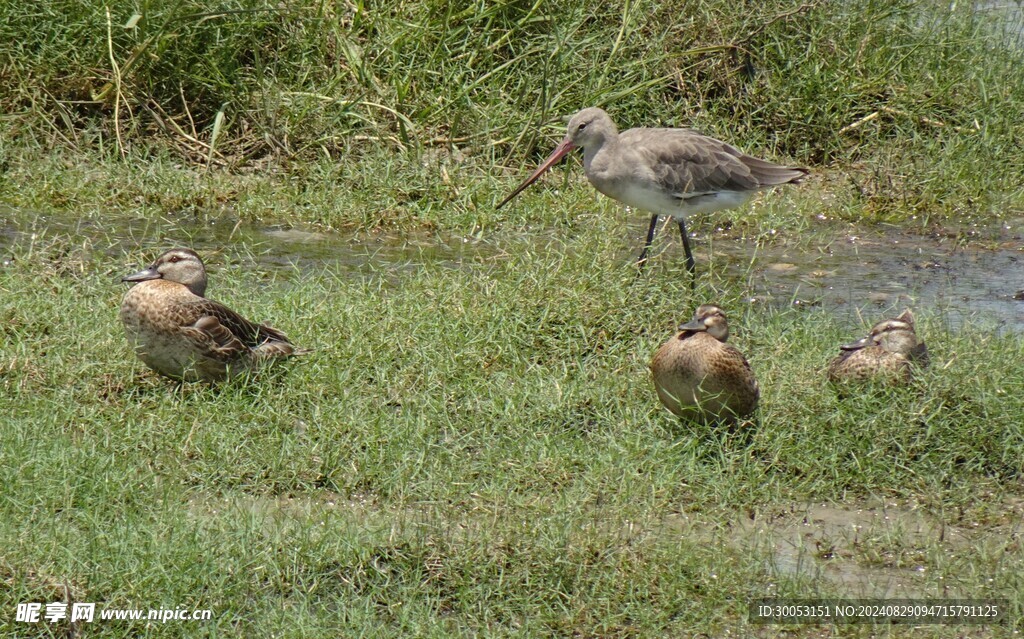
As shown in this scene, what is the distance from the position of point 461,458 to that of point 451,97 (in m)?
4.33

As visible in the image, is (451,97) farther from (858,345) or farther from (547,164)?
(858,345)

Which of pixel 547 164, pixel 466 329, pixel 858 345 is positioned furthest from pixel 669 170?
pixel 858 345

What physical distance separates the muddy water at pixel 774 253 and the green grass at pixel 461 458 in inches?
19.7

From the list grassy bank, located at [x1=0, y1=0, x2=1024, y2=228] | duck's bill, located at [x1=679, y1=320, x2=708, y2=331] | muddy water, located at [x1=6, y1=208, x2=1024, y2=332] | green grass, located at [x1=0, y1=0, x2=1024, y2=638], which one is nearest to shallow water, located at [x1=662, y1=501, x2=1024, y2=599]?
green grass, located at [x1=0, y1=0, x2=1024, y2=638]

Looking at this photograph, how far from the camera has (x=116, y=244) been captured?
798 cm

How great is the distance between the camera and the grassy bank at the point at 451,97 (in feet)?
29.4

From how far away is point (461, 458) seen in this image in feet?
18.4

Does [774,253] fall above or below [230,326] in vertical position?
below

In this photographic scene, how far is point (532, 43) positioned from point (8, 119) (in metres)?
3.62

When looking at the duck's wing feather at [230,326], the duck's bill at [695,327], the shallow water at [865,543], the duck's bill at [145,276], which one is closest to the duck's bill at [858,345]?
the duck's bill at [695,327]

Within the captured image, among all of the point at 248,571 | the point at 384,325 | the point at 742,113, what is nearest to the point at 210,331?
the point at 384,325

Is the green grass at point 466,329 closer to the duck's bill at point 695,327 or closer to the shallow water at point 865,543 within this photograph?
the shallow water at point 865,543

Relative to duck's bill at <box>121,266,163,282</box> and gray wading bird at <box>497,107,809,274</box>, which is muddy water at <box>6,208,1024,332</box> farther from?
duck's bill at <box>121,266,163,282</box>

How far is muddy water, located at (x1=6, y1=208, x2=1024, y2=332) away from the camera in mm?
7789
